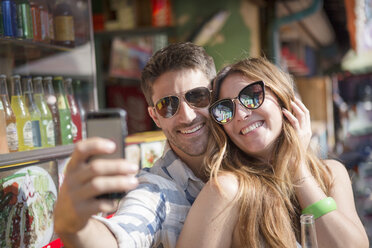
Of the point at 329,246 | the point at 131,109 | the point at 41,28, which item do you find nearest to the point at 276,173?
the point at 329,246

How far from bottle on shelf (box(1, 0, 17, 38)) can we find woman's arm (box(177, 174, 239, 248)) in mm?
1643

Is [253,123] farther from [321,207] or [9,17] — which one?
[9,17]

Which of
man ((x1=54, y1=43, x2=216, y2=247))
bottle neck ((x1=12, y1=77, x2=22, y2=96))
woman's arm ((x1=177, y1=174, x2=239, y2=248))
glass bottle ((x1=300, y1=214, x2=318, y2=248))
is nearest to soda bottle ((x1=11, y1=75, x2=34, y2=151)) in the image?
bottle neck ((x1=12, y1=77, x2=22, y2=96))

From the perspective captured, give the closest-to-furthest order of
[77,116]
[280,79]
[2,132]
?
[280,79] → [2,132] → [77,116]

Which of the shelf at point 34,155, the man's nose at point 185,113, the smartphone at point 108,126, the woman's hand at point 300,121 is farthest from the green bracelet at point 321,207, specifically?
the shelf at point 34,155

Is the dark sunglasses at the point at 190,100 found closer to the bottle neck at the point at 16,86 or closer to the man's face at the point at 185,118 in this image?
the man's face at the point at 185,118

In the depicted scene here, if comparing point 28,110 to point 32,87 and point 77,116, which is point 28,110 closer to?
point 32,87

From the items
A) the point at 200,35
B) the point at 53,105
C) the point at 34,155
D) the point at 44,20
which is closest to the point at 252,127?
the point at 34,155

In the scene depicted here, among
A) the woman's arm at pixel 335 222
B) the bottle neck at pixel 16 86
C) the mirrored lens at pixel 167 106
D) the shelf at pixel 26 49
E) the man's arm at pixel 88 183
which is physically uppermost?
the shelf at pixel 26 49

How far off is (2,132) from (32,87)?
51cm

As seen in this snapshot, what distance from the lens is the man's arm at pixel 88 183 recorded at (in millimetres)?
960

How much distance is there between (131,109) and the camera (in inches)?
231

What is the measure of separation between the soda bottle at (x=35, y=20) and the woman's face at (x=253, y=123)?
5.06 feet

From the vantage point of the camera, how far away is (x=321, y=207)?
171 cm
